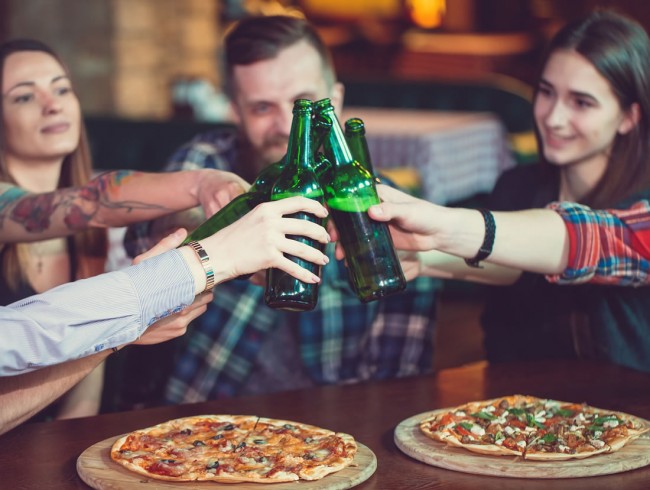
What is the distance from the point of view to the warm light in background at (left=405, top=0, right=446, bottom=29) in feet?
A: 35.8

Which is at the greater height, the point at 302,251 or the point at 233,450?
the point at 302,251

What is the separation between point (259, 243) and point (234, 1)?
7.63 metres

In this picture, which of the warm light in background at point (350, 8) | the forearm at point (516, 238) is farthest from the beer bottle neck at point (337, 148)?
the warm light in background at point (350, 8)

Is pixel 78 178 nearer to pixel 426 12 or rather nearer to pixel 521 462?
pixel 521 462

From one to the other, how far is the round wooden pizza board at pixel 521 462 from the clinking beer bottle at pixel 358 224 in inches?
9.2

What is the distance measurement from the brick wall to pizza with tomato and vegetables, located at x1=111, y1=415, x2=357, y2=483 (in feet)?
17.5

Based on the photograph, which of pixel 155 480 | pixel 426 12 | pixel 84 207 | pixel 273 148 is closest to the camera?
pixel 155 480

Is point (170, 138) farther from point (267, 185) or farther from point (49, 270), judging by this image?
point (267, 185)

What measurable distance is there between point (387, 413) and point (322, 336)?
2.42 feet

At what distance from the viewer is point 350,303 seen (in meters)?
2.55

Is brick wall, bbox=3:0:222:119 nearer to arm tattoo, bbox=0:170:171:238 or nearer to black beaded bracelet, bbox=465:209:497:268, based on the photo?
arm tattoo, bbox=0:170:171:238

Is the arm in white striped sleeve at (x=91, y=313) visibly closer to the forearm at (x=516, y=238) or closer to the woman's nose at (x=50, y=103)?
the forearm at (x=516, y=238)

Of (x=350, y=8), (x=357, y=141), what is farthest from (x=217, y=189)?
(x=350, y=8)

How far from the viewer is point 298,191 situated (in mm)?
1561
